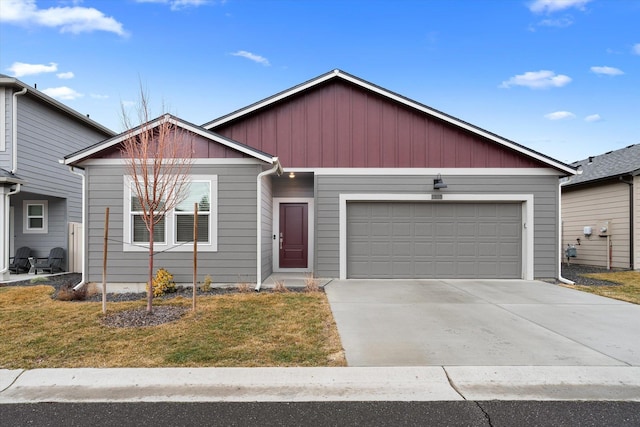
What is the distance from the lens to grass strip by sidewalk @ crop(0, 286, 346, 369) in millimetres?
4012

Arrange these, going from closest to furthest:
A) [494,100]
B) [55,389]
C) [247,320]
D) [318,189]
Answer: [55,389], [247,320], [318,189], [494,100]

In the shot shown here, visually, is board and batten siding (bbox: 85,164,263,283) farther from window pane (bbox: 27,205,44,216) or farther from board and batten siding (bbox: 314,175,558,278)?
window pane (bbox: 27,205,44,216)

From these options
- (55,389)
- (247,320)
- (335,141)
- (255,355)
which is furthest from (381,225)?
(55,389)

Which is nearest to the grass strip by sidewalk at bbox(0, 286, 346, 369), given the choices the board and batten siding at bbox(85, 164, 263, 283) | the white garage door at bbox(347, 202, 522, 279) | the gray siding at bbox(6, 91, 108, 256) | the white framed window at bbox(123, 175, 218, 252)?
the board and batten siding at bbox(85, 164, 263, 283)

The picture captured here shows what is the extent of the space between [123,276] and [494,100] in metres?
16.8

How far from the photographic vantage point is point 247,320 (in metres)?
5.69

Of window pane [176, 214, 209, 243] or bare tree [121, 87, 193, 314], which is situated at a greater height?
bare tree [121, 87, 193, 314]

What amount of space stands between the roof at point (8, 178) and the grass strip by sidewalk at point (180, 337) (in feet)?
14.1

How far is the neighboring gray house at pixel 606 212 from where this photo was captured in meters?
12.2

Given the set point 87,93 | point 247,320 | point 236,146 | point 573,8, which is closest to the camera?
point 247,320

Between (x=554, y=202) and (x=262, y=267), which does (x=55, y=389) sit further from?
(x=554, y=202)

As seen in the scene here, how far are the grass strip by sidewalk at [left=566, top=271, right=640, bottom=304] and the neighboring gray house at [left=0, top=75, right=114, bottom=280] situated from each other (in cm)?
1522

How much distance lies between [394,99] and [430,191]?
9.19 ft

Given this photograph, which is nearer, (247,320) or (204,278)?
(247,320)
